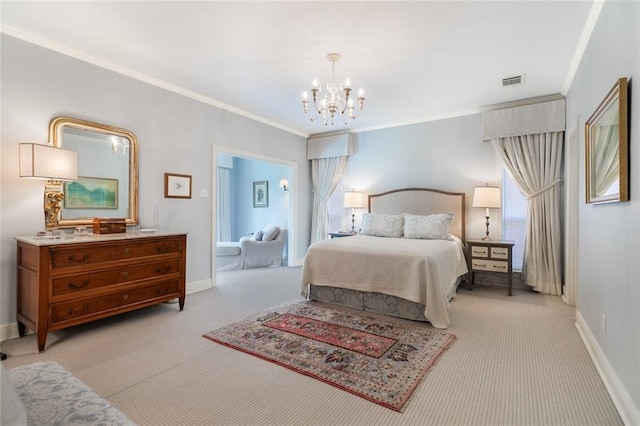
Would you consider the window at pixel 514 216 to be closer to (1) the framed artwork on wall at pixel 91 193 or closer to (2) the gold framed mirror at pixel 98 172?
(2) the gold framed mirror at pixel 98 172

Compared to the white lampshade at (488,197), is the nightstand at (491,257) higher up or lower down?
lower down

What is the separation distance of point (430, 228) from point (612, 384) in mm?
2642

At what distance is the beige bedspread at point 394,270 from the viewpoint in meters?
3.00

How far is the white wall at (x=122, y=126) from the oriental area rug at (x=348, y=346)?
5.79 feet

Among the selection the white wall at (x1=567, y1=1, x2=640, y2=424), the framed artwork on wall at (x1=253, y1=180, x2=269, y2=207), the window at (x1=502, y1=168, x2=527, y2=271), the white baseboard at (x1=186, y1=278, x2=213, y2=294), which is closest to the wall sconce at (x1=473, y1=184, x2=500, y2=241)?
the window at (x1=502, y1=168, x2=527, y2=271)

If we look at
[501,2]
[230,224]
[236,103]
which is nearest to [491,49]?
[501,2]

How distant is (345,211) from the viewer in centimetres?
614

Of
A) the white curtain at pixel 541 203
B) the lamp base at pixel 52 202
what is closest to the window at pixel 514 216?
the white curtain at pixel 541 203

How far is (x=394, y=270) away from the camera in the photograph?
3.21 metres

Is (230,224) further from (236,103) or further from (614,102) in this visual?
(614,102)

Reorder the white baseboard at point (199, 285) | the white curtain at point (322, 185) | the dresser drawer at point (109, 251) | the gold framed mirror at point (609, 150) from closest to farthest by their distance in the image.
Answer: the gold framed mirror at point (609, 150), the dresser drawer at point (109, 251), the white baseboard at point (199, 285), the white curtain at point (322, 185)

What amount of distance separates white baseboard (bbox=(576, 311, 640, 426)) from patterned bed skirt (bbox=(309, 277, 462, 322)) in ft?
4.09

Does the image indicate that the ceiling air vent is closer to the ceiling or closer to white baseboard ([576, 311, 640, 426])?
the ceiling

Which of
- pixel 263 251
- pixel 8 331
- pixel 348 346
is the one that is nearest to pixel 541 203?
pixel 348 346
